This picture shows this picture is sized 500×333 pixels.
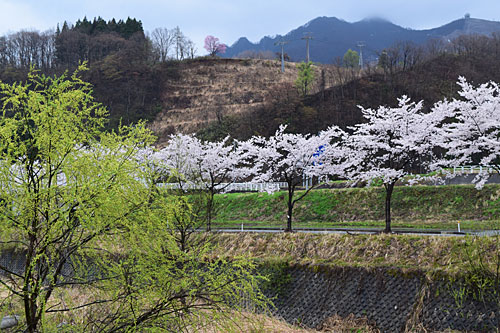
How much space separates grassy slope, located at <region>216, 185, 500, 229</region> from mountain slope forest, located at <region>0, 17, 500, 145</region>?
24.9 m

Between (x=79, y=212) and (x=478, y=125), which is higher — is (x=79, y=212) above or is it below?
below

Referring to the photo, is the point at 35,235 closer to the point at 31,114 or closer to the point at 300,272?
the point at 31,114

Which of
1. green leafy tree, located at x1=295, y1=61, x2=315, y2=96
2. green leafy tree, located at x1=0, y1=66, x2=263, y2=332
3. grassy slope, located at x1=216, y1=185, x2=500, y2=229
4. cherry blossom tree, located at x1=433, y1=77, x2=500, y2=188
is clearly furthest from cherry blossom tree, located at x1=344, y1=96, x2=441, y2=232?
green leafy tree, located at x1=295, y1=61, x2=315, y2=96

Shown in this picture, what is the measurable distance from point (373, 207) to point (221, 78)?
229 ft

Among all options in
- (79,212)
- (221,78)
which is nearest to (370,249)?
(79,212)

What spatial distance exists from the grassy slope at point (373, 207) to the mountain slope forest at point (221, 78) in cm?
2488

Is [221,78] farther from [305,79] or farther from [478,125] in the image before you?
[478,125]

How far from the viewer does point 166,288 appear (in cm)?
553

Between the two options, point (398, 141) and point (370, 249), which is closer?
point (370, 249)

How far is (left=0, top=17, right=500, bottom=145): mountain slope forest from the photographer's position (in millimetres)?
63656

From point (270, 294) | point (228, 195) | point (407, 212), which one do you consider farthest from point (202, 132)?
point (270, 294)

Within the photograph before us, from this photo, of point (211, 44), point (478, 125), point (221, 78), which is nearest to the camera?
point (478, 125)

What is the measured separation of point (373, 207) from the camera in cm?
3052

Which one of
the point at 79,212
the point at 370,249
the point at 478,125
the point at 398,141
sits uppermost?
the point at 478,125
